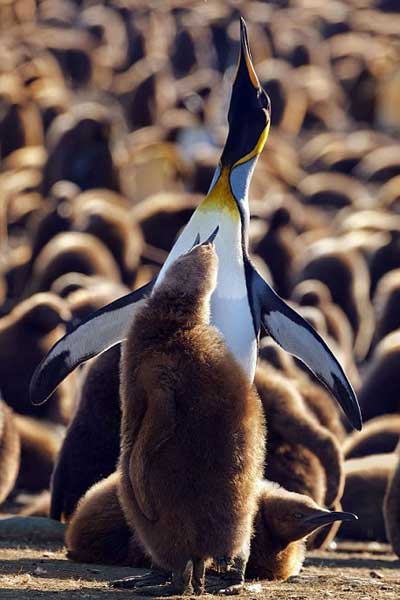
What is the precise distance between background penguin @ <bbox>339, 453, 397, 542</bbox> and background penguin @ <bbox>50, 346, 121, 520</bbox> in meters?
1.71

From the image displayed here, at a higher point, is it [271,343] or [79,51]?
[79,51]

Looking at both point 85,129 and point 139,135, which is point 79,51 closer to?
point 139,135

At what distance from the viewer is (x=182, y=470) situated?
499 centimetres

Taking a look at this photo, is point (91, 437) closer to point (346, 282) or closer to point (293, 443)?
point (293, 443)

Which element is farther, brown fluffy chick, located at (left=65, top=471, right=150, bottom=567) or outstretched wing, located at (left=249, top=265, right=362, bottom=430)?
brown fluffy chick, located at (left=65, top=471, right=150, bottom=567)

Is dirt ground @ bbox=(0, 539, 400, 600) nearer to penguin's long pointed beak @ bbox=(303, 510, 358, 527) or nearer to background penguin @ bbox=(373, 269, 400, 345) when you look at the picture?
penguin's long pointed beak @ bbox=(303, 510, 358, 527)

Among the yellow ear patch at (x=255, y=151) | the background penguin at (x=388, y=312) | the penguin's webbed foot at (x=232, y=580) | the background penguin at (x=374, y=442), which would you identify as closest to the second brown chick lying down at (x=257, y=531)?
the penguin's webbed foot at (x=232, y=580)

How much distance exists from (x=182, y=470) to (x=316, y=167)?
76.9ft

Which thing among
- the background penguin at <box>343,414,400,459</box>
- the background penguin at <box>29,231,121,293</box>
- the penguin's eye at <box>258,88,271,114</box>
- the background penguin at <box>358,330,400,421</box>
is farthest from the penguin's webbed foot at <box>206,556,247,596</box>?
the background penguin at <box>29,231,121,293</box>

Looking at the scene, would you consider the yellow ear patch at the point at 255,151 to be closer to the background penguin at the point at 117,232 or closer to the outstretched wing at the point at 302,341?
the outstretched wing at the point at 302,341

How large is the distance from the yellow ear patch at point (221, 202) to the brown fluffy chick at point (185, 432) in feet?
5.07

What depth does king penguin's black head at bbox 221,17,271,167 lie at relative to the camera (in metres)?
6.95

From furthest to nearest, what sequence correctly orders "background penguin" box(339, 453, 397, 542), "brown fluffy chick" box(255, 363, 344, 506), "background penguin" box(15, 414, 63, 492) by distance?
"background penguin" box(15, 414, 63, 492)
"background penguin" box(339, 453, 397, 542)
"brown fluffy chick" box(255, 363, 344, 506)

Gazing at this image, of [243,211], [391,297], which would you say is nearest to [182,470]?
[243,211]
